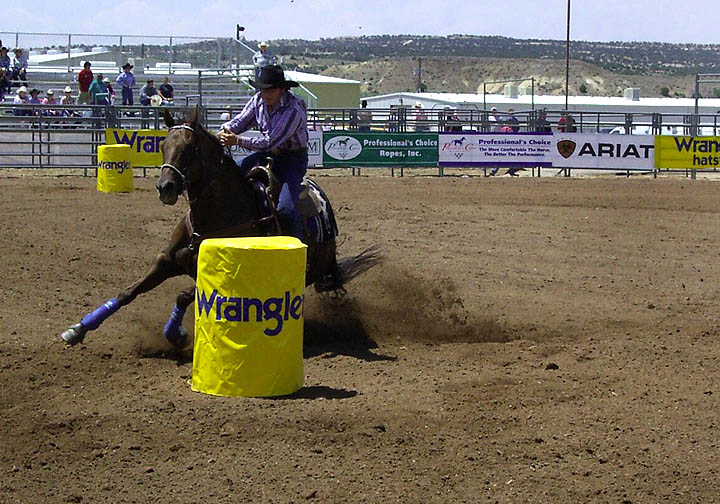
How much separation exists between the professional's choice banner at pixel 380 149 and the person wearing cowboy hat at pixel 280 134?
1640 cm

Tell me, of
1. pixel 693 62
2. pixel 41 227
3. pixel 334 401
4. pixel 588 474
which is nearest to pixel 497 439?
pixel 588 474

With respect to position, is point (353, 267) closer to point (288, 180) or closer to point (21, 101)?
point (288, 180)

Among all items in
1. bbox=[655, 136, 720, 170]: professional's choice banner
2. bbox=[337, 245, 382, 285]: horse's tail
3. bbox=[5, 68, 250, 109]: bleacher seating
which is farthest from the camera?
bbox=[5, 68, 250, 109]: bleacher seating

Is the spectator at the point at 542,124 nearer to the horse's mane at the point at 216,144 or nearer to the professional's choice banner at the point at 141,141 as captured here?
the professional's choice banner at the point at 141,141

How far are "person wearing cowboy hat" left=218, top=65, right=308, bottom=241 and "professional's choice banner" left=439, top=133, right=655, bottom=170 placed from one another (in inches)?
682

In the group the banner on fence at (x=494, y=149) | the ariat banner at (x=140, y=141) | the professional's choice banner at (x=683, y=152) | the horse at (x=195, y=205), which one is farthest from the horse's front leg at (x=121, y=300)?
the professional's choice banner at (x=683, y=152)

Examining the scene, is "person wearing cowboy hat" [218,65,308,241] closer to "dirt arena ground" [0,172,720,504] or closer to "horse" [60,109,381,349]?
"horse" [60,109,381,349]

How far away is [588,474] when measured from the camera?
5.47m

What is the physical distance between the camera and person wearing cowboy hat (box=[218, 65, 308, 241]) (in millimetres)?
8251

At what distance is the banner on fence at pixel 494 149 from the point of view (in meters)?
25.8

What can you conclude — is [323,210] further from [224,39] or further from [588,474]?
[224,39]

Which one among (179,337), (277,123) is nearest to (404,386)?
(179,337)

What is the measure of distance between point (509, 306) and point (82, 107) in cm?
1569

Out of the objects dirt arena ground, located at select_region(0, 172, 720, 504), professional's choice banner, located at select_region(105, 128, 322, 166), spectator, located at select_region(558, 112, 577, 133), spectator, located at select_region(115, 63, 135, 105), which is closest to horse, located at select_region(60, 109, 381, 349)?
dirt arena ground, located at select_region(0, 172, 720, 504)
